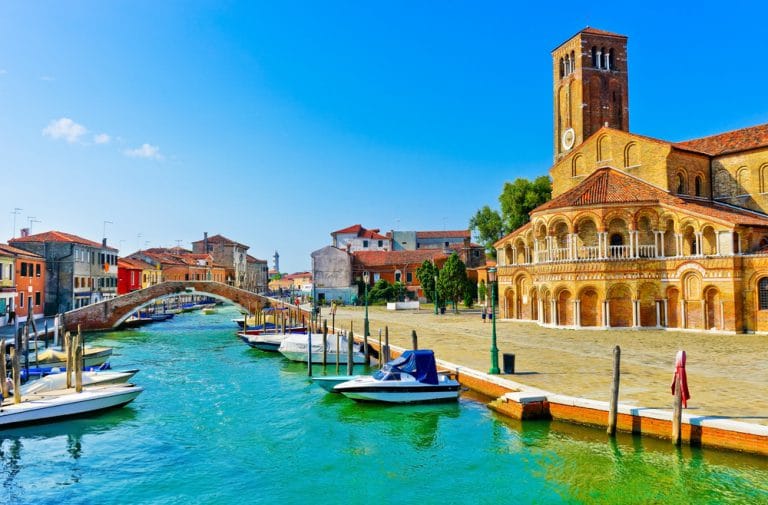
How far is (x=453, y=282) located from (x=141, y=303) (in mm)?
24707

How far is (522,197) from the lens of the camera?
47.3 metres

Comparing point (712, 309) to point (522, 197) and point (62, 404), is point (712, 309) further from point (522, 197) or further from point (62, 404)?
point (62, 404)

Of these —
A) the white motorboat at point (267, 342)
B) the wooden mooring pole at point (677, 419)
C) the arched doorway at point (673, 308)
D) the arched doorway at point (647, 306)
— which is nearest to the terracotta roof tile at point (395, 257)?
the white motorboat at point (267, 342)

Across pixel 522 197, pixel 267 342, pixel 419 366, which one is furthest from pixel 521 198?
pixel 419 366

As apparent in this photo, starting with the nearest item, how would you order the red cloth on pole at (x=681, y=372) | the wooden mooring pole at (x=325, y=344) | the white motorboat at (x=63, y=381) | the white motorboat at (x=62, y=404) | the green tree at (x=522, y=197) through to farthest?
the red cloth on pole at (x=681, y=372) → the white motorboat at (x=62, y=404) → the white motorboat at (x=63, y=381) → the wooden mooring pole at (x=325, y=344) → the green tree at (x=522, y=197)

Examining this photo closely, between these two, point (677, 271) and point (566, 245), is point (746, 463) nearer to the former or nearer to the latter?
point (677, 271)

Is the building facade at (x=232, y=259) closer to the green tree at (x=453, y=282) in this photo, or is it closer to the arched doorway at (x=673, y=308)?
the green tree at (x=453, y=282)

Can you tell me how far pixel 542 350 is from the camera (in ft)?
69.0

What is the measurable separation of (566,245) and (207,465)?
2366cm

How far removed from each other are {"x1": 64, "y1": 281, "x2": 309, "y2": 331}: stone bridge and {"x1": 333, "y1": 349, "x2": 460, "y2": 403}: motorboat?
24.7 meters

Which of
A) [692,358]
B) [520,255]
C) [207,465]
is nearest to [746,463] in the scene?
[692,358]

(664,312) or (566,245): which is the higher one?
(566,245)

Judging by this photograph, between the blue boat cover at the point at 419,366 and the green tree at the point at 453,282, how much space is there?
1081 inches

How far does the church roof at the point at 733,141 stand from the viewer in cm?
3077
